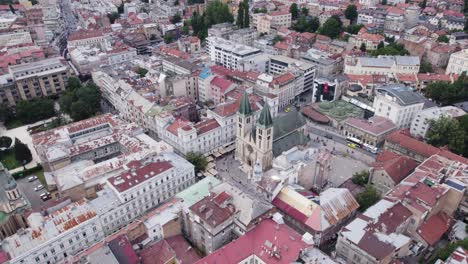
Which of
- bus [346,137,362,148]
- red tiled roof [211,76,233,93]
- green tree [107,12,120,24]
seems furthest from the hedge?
green tree [107,12,120,24]

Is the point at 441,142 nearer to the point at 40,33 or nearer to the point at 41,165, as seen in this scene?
the point at 41,165

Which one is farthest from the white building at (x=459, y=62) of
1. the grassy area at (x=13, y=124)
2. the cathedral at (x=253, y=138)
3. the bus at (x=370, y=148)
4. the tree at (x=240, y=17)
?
the grassy area at (x=13, y=124)

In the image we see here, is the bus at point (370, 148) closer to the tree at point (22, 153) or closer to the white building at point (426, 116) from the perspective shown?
the white building at point (426, 116)

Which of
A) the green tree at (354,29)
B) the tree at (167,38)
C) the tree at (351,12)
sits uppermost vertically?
the tree at (351,12)

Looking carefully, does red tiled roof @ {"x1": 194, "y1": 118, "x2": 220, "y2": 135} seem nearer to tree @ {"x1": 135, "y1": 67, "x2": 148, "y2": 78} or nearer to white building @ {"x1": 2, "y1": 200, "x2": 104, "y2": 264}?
white building @ {"x1": 2, "y1": 200, "x2": 104, "y2": 264}

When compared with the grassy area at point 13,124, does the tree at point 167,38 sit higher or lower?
higher

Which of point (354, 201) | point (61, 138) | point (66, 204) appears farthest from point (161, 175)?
point (354, 201)
